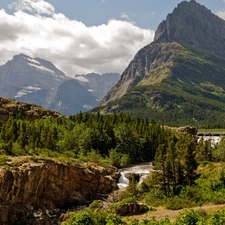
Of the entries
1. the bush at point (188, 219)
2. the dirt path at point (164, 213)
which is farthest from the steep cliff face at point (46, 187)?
the bush at point (188, 219)

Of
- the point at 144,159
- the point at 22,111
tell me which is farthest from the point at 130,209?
the point at 22,111

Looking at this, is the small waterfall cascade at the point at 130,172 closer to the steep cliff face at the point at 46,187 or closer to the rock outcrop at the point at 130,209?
the steep cliff face at the point at 46,187

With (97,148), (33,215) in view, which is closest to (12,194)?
(33,215)

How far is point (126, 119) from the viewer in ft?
521

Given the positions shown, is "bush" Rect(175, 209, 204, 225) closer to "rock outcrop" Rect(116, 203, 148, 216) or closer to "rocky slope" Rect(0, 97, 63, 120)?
"rock outcrop" Rect(116, 203, 148, 216)

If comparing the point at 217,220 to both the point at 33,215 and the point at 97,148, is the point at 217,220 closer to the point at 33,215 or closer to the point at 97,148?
the point at 33,215

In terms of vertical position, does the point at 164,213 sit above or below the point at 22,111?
below

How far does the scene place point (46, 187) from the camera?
2596 inches

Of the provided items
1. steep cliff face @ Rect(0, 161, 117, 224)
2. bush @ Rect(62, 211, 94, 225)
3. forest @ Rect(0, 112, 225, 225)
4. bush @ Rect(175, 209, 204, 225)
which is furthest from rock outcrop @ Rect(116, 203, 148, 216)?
steep cliff face @ Rect(0, 161, 117, 224)

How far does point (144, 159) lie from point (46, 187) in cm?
6153

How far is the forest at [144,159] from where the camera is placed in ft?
175

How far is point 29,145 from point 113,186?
27.4 meters

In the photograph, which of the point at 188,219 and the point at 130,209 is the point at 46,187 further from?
the point at 188,219

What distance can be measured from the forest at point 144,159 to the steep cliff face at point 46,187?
5.47 m
